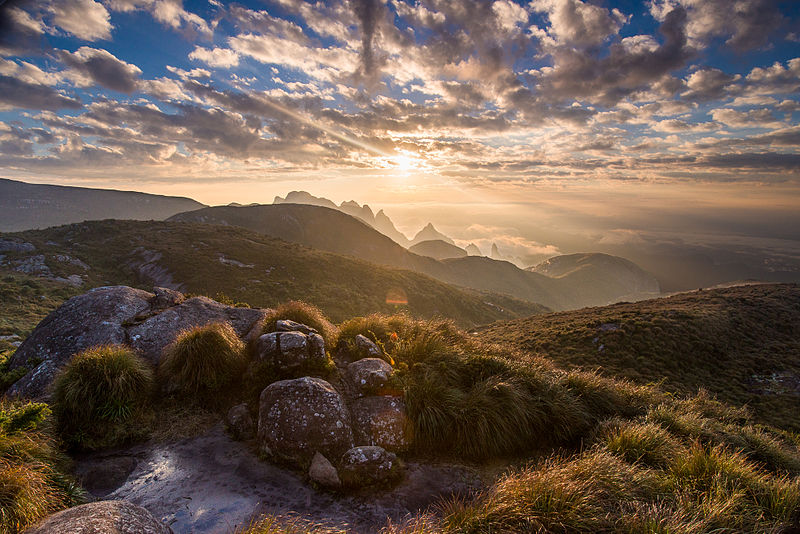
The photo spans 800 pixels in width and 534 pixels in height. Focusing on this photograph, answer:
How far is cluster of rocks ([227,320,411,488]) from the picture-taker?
19.9 ft

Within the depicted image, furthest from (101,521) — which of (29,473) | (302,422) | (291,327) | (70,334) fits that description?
(70,334)

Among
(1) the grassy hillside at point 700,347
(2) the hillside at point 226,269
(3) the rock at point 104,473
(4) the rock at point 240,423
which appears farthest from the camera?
(2) the hillside at point 226,269

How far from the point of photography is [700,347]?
25750 mm

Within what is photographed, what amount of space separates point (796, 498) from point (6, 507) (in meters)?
11.5

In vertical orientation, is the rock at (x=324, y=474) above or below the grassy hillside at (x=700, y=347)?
above

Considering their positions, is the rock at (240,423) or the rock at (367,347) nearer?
the rock at (240,423)

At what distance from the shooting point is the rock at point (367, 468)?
585 centimetres

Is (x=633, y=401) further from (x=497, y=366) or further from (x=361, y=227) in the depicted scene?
(x=361, y=227)

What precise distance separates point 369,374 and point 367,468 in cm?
247

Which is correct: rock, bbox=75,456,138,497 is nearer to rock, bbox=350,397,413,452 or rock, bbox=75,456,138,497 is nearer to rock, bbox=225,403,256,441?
rock, bbox=225,403,256,441

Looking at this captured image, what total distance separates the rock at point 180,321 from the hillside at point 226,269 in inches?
672

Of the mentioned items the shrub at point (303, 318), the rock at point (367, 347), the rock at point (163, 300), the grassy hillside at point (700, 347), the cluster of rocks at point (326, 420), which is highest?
the rock at point (163, 300)

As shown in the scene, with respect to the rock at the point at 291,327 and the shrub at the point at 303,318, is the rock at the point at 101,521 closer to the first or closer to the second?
the rock at the point at 291,327

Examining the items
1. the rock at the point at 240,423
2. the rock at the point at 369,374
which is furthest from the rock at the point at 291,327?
the rock at the point at 240,423
